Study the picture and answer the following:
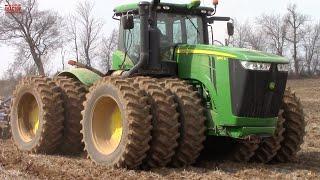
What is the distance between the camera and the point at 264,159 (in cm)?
853

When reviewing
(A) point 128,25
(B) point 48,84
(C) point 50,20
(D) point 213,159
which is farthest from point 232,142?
(C) point 50,20

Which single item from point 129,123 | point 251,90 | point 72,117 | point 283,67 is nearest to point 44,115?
point 72,117

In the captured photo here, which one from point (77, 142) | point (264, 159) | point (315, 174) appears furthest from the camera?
point (77, 142)

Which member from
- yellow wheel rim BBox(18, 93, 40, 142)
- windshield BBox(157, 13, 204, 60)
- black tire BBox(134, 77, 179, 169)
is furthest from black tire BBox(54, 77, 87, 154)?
black tire BBox(134, 77, 179, 169)

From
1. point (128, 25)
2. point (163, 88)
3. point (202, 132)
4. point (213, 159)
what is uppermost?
point (128, 25)

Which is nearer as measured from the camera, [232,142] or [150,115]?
[150,115]

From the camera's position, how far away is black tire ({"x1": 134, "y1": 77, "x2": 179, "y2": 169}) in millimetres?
7324

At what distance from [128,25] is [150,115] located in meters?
1.61

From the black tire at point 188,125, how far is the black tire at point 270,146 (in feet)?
4.49

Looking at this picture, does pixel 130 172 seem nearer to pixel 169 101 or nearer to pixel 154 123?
pixel 154 123

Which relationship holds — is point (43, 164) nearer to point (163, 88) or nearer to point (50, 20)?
point (163, 88)

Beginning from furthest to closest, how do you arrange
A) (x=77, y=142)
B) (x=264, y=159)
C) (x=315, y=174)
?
(x=77, y=142)
(x=264, y=159)
(x=315, y=174)

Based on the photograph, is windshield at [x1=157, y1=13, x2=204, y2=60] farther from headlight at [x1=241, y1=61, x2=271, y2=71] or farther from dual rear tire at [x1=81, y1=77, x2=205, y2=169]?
headlight at [x1=241, y1=61, x2=271, y2=71]

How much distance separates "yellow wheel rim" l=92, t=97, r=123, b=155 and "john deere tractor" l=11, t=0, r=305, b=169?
2cm
